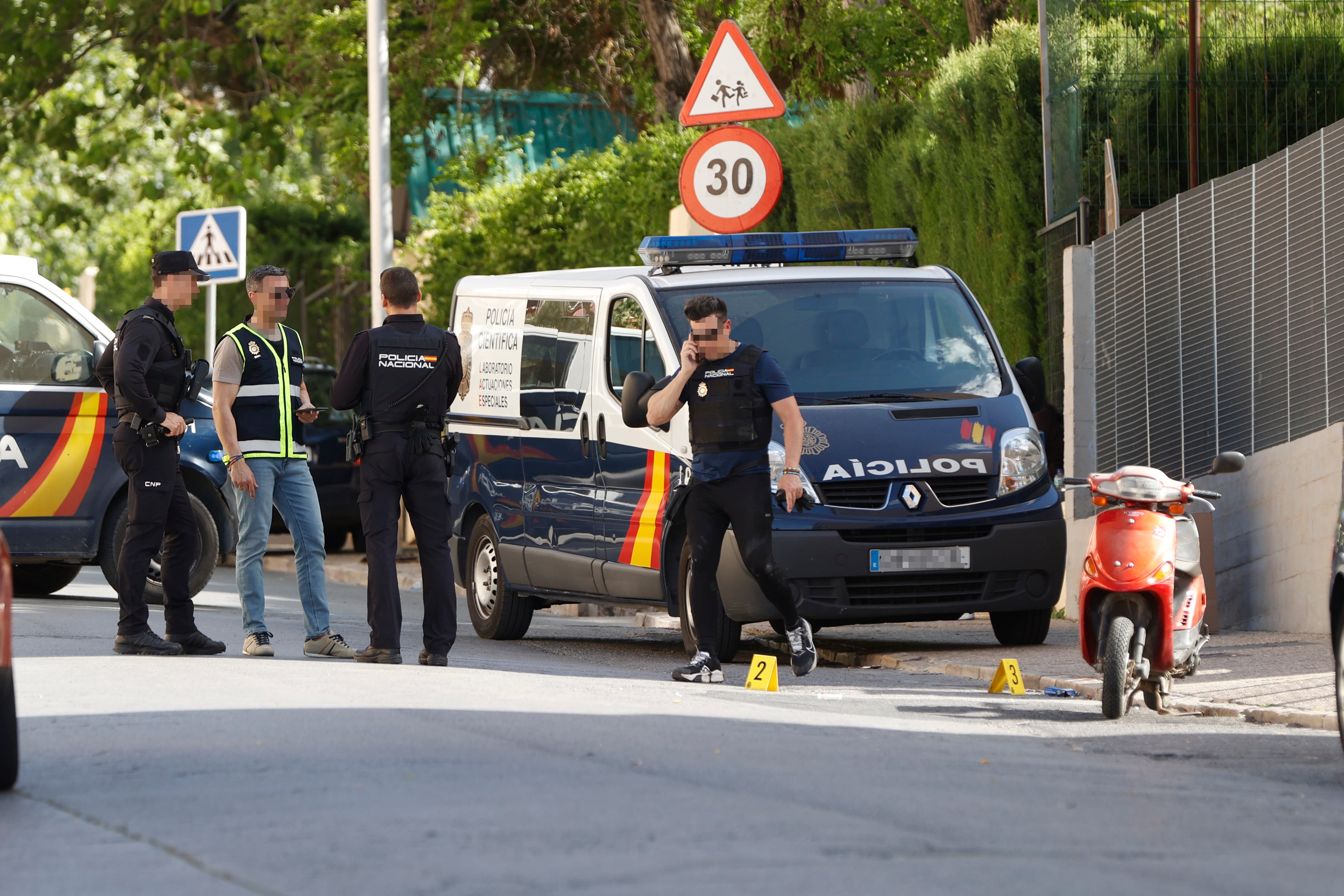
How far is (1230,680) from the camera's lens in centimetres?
941

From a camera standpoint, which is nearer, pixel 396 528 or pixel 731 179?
pixel 396 528

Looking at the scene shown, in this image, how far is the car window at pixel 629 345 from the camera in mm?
11227

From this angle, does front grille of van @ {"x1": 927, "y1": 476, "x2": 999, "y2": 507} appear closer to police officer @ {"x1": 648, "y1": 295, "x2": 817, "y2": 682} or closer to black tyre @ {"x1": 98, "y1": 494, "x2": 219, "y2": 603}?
police officer @ {"x1": 648, "y1": 295, "x2": 817, "y2": 682}

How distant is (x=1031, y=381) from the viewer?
1131cm

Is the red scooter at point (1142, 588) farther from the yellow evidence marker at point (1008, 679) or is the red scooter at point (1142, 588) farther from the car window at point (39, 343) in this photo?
the car window at point (39, 343)

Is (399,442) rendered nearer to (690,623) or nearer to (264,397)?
(264,397)

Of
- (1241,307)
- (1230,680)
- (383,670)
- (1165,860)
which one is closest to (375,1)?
(1241,307)

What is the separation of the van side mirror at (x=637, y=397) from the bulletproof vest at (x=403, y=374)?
92cm

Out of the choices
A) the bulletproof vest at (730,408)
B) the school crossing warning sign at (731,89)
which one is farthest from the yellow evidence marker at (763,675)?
the school crossing warning sign at (731,89)

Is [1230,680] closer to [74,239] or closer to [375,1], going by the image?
[375,1]

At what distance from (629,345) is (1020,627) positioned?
2611 millimetres

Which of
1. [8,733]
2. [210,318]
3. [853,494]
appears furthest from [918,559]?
[210,318]

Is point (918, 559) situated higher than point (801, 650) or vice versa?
point (918, 559)

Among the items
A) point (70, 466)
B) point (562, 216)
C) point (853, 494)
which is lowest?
point (853, 494)
